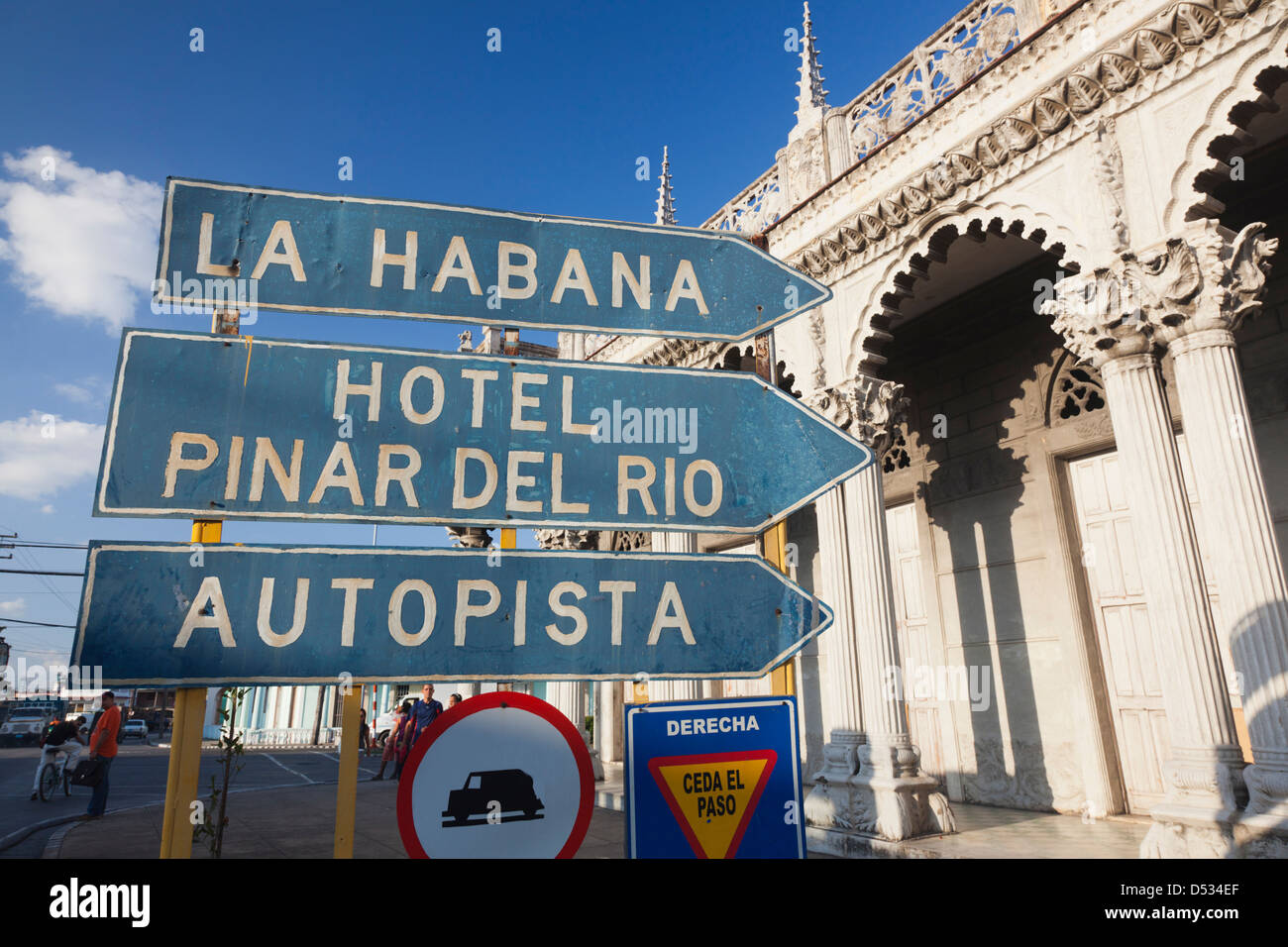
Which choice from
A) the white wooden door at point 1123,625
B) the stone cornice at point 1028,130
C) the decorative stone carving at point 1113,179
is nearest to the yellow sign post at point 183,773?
the decorative stone carving at point 1113,179

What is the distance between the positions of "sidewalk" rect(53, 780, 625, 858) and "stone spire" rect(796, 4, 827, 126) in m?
9.34

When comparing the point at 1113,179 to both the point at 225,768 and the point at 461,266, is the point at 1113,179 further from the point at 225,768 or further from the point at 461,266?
the point at 225,768

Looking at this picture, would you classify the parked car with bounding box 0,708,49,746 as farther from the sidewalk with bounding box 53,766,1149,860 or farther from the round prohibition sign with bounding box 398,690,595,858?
the round prohibition sign with bounding box 398,690,595,858

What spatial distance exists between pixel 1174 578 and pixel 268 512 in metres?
6.82

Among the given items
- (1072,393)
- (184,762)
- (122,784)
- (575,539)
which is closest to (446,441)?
(184,762)

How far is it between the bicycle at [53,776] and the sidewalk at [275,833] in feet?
8.95

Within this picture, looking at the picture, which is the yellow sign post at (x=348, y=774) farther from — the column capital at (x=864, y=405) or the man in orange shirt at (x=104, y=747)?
the man in orange shirt at (x=104, y=747)

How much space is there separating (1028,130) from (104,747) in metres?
14.3

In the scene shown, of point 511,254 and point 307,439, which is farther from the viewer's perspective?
point 511,254

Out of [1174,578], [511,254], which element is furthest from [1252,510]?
[511,254]

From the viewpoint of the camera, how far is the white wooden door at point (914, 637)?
36.0ft
